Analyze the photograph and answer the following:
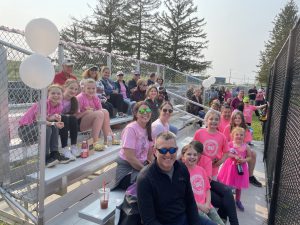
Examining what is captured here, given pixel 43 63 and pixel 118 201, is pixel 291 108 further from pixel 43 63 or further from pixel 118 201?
pixel 43 63

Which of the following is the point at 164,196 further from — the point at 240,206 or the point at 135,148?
the point at 240,206

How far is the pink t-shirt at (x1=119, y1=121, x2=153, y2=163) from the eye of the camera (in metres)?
3.46

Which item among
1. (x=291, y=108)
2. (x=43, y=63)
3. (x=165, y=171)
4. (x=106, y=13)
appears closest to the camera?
(x=165, y=171)

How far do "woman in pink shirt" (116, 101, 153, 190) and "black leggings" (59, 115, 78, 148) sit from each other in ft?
3.26

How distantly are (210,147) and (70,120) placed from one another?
2024mm

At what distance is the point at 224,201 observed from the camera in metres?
3.54

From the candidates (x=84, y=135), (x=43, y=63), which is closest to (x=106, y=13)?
(x=84, y=135)

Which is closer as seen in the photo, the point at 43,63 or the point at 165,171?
the point at 165,171

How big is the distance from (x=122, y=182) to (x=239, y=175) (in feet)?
6.26

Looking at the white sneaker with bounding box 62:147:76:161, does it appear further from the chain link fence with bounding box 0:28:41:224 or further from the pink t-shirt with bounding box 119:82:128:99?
the pink t-shirt with bounding box 119:82:128:99

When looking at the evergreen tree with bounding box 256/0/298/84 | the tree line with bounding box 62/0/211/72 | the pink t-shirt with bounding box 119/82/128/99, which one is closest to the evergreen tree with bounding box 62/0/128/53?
the tree line with bounding box 62/0/211/72

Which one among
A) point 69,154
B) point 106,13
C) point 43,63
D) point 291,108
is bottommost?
point 69,154

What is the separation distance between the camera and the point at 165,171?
8.35 ft

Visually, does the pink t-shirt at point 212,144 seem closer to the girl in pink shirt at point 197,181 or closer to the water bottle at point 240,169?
the water bottle at point 240,169
